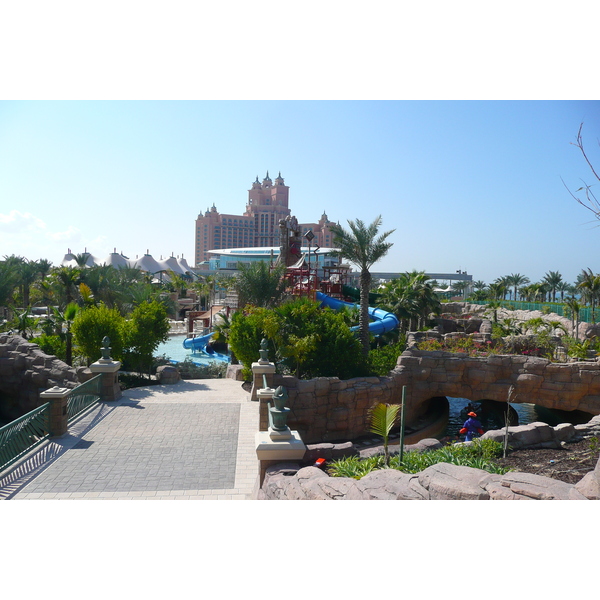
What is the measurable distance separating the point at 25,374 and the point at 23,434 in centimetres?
848

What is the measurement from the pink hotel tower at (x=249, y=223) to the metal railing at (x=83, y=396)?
474 feet

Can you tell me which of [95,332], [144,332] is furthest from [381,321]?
[95,332]

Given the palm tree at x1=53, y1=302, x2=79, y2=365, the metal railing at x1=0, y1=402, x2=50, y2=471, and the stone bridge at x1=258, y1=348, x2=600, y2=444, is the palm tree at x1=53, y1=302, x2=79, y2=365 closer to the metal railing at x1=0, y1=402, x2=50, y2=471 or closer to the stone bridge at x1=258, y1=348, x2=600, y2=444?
the metal railing at x1=0, y1=402, x2=50, y2=471

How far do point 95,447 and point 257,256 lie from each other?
3990 inches

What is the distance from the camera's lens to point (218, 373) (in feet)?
62.0

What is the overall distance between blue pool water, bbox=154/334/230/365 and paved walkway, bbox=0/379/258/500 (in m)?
13.5

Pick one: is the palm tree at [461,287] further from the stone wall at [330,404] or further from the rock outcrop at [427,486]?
the rock outcrop at [427,486]

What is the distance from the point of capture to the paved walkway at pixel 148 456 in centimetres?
796

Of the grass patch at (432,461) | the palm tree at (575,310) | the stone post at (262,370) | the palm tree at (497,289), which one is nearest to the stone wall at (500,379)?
the palm tree at (575,310)

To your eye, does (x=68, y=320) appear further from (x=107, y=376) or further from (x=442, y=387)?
(x=442, y=387)

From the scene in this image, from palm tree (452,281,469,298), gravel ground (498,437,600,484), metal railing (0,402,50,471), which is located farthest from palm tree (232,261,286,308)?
palm tree (452,281,469,298)

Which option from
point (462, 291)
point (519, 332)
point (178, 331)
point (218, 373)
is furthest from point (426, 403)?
point (462, 291)

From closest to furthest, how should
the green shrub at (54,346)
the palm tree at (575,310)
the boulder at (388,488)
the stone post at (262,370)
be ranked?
1. the boulder at (388,488)
2. the stone post at (262,370)
3. the green shrub at (54,346)
4. the palm tree at (575,310)

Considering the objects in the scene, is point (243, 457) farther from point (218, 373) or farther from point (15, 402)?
point (15, 402)
